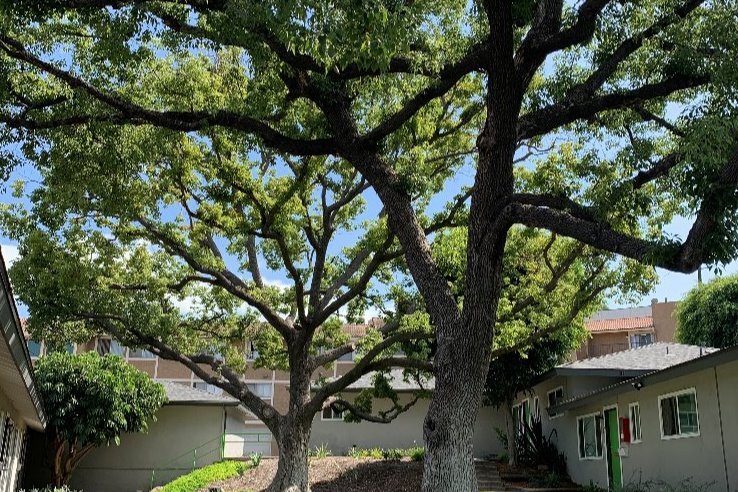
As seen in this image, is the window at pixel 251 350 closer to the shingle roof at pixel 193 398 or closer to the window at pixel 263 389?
the shingle roof at pixel 193 398

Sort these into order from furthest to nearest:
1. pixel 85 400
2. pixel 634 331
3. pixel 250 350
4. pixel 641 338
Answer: pixel 641 338 < pixel 634 331 < pixel 250 350 < pixel 85 400

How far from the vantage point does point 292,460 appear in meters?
18.6

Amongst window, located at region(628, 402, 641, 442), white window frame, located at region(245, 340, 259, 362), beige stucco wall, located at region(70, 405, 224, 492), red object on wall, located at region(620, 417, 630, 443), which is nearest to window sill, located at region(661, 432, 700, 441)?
window, located at region(628, 402, 641, 442)

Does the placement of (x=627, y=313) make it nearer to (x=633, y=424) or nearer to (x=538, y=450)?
(x=538, y=450)

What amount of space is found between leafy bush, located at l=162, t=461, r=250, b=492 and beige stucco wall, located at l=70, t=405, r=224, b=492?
391 cm

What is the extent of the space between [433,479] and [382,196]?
442 cm

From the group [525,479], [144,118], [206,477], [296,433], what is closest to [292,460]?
[296,433]

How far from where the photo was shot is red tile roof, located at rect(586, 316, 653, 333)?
5241 cm

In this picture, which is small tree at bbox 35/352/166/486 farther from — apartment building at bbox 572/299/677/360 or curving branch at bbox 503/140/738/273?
apartment building at bbox 572/299/677/360

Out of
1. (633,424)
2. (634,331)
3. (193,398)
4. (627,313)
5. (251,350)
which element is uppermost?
(627,313)

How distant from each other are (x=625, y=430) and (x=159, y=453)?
17968 millimetres

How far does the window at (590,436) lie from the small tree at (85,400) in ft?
44.6

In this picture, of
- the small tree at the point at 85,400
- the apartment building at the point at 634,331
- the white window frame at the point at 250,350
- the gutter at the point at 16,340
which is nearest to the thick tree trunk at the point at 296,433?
the white window frame at the point at 250,350

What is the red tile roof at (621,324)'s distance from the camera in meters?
52.4
